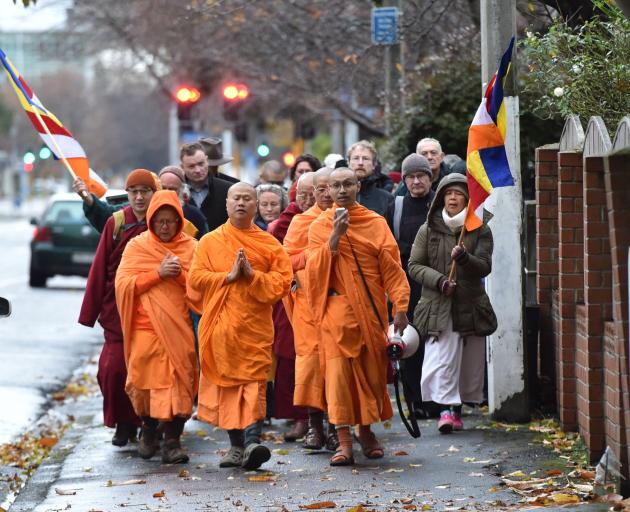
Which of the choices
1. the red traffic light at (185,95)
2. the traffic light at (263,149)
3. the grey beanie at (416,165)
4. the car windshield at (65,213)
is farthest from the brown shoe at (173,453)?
the car windshield at (65,213)

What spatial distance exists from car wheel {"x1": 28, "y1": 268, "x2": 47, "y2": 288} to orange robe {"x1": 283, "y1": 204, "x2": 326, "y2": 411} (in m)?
18.6

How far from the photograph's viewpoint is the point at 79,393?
14.7 m

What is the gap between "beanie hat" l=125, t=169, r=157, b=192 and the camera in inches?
408

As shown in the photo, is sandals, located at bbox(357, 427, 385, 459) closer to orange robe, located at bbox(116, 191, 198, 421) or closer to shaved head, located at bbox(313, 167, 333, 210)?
orange robe, located at bbox(116, 191, 198, 421)

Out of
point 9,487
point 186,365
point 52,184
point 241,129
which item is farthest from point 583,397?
point 52,184

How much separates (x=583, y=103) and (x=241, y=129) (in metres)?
19.7

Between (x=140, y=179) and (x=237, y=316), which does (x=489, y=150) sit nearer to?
(x=237, y=316)

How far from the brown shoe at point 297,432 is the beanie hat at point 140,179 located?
2.00 metres

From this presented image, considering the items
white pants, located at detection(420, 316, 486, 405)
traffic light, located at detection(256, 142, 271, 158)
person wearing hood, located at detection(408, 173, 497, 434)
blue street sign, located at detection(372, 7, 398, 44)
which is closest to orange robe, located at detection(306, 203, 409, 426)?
person wearing hood, located at detection(408, 173, 497, 434)

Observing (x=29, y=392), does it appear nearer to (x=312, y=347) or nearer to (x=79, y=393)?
(x=79, y=393)

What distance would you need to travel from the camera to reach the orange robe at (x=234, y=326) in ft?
30.9

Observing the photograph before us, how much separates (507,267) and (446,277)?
48cm

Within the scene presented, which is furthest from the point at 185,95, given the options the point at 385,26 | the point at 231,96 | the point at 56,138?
the point at 56,138

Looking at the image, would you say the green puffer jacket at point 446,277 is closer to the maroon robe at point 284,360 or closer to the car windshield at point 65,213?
the maroon robe at point 284,360
